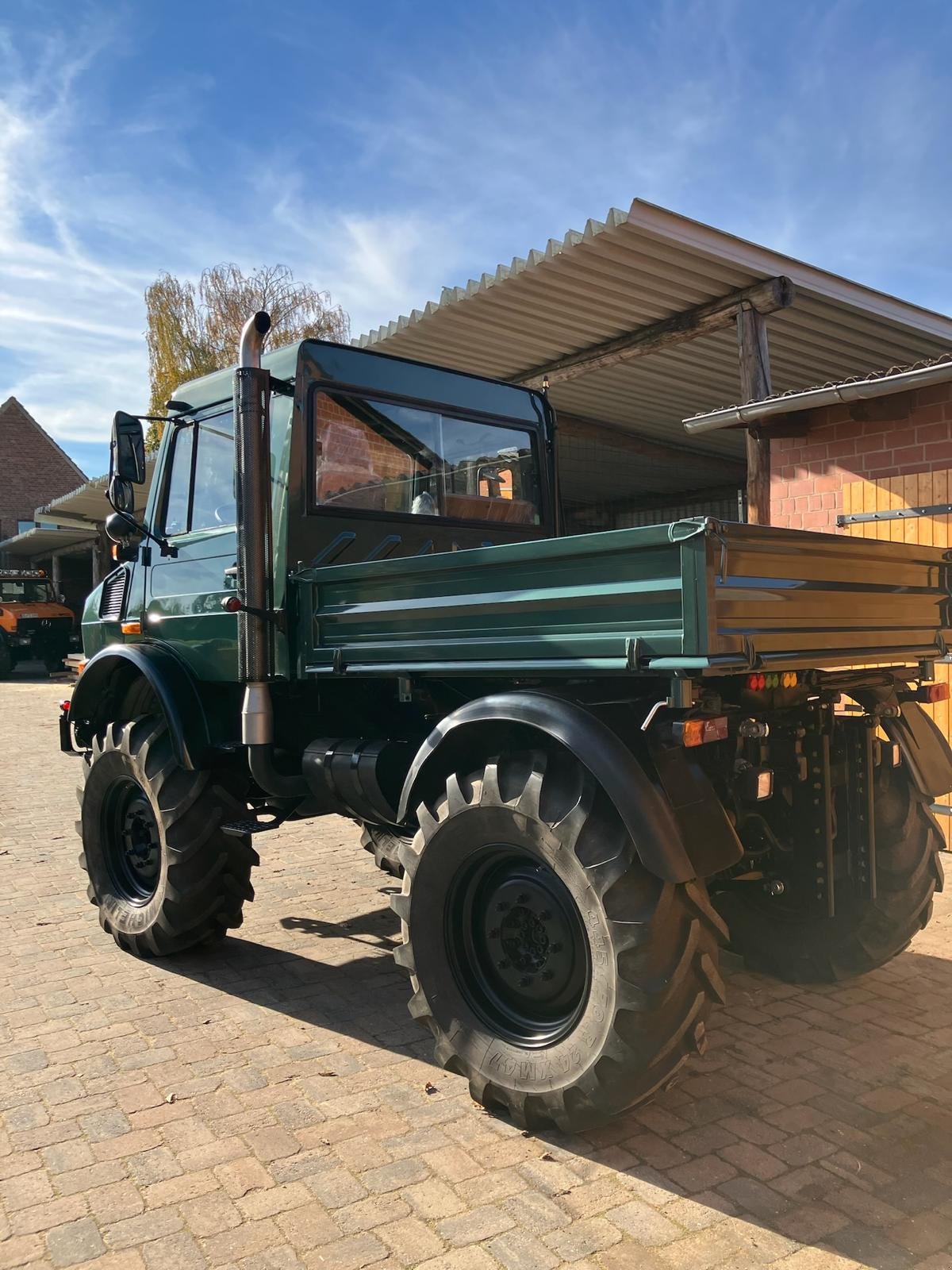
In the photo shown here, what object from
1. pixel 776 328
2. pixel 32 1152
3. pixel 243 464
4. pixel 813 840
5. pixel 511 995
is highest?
pixel 776 328

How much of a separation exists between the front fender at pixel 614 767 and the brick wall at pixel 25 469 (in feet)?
143

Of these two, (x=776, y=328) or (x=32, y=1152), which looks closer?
(x=32, y=1152)

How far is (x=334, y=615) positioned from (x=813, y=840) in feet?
6.55

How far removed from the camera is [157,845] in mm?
4629

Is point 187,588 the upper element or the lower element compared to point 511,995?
upper

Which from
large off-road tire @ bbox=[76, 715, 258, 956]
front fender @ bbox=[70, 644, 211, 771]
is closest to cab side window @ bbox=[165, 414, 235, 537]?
front fender @ bbox=[70, 644, 211, 771]

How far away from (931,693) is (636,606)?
193cm

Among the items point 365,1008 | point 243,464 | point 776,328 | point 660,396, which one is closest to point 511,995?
point 365,1008

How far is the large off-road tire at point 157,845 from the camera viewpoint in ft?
14.3

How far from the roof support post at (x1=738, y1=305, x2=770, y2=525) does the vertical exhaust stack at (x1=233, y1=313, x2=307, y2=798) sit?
4072 millimetres

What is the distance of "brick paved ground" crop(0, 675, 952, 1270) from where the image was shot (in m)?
2.54

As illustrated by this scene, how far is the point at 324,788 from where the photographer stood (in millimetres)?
3994

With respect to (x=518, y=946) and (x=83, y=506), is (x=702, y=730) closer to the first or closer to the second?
(x=518, y=946)

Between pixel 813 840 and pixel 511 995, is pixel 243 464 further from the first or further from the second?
pixel 813 840
